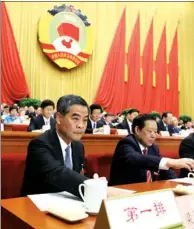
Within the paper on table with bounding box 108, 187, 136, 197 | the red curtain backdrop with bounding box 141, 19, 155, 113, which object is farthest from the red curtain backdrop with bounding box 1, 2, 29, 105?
the paper on table with bounding box 108, 187, 136, 197

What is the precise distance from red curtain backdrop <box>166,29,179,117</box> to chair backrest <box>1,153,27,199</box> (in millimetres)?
8073

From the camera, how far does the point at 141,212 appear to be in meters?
0.74

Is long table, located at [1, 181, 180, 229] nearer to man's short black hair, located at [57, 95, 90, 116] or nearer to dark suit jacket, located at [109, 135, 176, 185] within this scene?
man's short black hair, located at [57, 95, 90, 116]

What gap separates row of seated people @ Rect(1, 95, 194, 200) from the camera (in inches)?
47.5

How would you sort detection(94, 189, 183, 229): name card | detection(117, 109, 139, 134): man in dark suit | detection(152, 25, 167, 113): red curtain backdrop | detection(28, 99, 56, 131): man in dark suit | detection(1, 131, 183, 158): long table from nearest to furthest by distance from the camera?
detection(94, 189, 183, 229): name card → detection(1, 131, 183, 158): long table → detection(28, 99, 56, 131): man in dark suit → detection(117, 109, 139, 134): man in dark suit → detection(152, 25, 167, 113): red curtain backdrop

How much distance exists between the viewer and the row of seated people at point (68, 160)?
1.21 meters

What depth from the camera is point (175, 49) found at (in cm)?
989

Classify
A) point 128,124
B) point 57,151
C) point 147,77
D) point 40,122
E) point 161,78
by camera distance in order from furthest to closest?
point 161,78, point 147,77, point 128,124, point 40,122, point 57,151

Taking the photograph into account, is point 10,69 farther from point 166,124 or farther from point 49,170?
point 49,170

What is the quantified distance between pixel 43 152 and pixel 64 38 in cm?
720

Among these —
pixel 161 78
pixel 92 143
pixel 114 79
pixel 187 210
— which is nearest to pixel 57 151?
pixel 187 210

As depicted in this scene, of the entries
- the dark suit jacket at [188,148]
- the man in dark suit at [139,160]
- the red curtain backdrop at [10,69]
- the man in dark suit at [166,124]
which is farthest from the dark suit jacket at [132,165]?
the red curtain backdrop at [10,69]

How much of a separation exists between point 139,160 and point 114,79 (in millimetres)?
7288

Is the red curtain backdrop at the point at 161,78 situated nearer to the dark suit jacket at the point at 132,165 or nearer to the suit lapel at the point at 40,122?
the suit lapel at the point at 40,122
